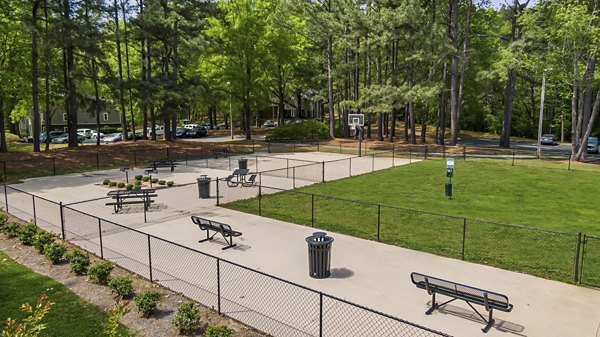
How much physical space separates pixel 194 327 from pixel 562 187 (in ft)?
69.1

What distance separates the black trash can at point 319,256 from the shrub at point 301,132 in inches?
1451

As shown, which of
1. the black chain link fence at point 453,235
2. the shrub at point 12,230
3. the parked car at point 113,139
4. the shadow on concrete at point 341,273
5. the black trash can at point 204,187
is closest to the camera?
the shadow on concrete at point 341,273

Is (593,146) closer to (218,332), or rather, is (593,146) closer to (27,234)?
(218,332)

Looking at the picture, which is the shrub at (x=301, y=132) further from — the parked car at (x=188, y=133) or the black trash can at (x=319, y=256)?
the black trash can at (x=319, y=256)

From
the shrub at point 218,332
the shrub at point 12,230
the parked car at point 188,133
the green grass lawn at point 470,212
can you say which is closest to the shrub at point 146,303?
the shrub at point 218,332

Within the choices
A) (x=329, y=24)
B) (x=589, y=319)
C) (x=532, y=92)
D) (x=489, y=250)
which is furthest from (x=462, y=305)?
(x=532, y=92)

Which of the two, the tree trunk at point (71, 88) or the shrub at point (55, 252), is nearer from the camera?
the shrub at point (55, 252)

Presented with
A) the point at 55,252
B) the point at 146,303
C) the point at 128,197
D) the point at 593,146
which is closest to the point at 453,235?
the point at 146,303

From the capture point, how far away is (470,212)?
16.0 metres

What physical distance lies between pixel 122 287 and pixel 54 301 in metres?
1.41

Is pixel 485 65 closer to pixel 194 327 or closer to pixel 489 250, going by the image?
pixel 489 250

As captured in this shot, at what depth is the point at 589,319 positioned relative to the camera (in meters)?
8.00

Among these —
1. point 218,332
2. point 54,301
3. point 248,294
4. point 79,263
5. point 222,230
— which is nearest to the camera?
point 218,332

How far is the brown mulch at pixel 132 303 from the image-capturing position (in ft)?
25.2
